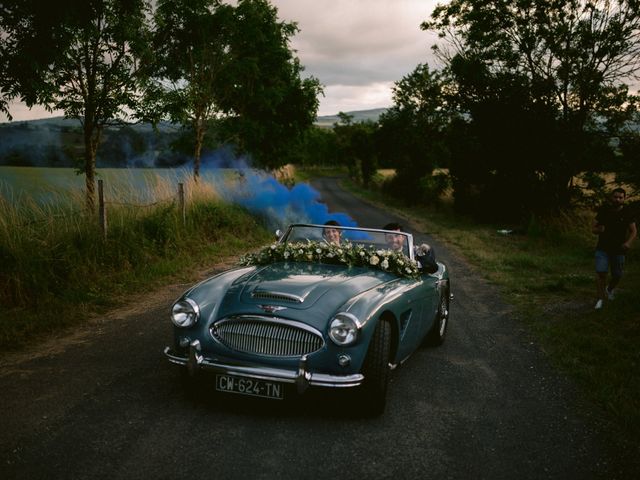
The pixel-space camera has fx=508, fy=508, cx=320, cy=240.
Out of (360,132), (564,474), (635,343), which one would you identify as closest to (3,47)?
(564,474)

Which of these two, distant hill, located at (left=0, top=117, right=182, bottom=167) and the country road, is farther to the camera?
distant hill, located at (left=0, top=117, right=182, bottom=167)

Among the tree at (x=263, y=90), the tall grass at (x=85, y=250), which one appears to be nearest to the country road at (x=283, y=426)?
the tall grass at (x=85, y=250)

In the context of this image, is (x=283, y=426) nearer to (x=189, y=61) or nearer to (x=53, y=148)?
(x=189, y=61)

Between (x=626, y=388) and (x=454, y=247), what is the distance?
1005 centimetres

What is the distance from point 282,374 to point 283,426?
400 mm

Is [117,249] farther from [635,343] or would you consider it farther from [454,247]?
[454,247]

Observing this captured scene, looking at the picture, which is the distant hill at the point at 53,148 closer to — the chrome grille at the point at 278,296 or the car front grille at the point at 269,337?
the chrome grille at the point at 278,296

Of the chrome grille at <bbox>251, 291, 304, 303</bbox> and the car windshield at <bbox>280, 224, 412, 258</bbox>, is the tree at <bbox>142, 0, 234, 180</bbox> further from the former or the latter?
the chrome grille at <bbox>251, 291, 304, 303</bbox>

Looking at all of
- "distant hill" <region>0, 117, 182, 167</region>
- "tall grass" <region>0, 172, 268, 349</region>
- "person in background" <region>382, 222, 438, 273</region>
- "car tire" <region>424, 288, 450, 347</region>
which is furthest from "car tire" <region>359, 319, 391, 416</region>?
"distant hill" <region>0, 117, 182, 167</region>

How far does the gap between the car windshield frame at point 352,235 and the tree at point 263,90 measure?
40.8 feet

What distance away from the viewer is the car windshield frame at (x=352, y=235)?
534 centimetres

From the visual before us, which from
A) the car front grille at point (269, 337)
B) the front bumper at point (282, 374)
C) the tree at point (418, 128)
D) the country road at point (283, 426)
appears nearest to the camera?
the country road at point (283, 426)

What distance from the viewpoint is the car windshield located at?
209 inches

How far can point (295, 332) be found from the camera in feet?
11.8
